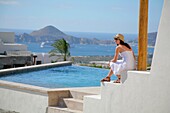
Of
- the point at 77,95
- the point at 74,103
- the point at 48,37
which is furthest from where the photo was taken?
the point at 48,37

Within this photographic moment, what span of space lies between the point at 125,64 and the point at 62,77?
230 inches

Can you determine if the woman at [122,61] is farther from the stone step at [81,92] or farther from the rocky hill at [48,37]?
the rocky hill at [48,37]

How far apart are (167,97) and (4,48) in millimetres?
19411

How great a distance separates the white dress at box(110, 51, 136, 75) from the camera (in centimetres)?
921

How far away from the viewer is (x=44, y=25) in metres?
135

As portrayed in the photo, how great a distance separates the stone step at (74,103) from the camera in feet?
33.5

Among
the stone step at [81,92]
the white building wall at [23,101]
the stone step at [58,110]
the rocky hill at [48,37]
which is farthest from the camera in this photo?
the rocky hill at [48,37]

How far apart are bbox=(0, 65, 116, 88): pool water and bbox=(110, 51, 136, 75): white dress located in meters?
3.46

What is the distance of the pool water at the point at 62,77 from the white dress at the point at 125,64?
11.4ft

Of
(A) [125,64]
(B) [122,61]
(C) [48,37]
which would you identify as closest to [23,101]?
(B) [122,61]

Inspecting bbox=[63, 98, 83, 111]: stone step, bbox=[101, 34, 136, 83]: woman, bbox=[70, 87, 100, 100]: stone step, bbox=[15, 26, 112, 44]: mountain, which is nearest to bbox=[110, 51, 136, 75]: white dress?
bbox=[101, 34, 136, 83]: woman

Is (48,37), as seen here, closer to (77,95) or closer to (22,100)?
(22,100)

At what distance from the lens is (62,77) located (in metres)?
14.8

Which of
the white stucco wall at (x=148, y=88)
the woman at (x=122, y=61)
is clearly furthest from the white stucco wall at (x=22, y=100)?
the woman at (x=122, y=61)
